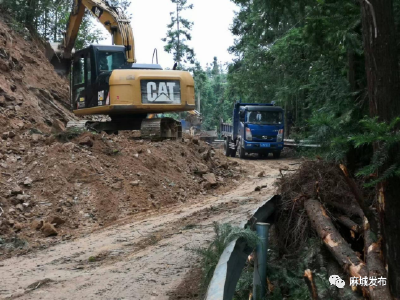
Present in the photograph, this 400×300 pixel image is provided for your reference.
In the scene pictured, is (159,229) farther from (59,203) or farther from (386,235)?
(386,235)

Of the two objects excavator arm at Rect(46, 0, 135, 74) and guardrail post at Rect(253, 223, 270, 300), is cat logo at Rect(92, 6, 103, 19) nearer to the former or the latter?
excavator arm at Rect(46, 0, 135, 74)

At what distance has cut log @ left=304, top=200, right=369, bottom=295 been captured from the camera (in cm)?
426

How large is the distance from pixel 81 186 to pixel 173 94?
4.80m

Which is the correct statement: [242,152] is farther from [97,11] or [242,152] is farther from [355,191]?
[355,191]

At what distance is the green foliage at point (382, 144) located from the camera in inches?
136

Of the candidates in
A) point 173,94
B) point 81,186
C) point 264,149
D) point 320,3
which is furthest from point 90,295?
point 264,149

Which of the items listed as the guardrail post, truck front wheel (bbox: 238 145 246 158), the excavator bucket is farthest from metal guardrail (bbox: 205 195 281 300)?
truck front wheel (bbox: 238 145 246 158)

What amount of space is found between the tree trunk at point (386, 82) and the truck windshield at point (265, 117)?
19997 millimetres

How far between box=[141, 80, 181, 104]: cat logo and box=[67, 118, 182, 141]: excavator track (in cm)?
88

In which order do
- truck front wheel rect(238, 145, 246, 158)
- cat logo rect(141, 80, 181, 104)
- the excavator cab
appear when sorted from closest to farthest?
cat logo rect(141, 80, 181, 104) < the excavator cab < truck front wheel rect(238, 145, 246, 158)

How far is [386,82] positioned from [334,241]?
161 cm

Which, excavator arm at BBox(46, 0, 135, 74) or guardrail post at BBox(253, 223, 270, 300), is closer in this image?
guardrail post at BBox(253, 223, 270, 300)

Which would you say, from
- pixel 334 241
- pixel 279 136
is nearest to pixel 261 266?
pixel 334 241

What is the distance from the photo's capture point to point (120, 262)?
22.0 ft
